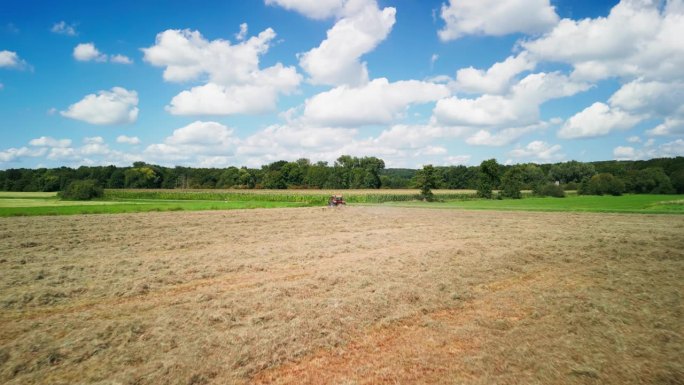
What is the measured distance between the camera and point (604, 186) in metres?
88.0

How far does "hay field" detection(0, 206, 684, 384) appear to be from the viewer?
19.2ft

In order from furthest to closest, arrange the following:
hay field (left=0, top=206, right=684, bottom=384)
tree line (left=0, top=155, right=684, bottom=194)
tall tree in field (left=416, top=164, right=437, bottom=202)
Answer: tree line (left=0, top=155, right=684, bottom=194) < tall tree in field (left=416, top=164, right=437, bottom=202) < hay field (left=0, top=206, right=684, bottom=384)

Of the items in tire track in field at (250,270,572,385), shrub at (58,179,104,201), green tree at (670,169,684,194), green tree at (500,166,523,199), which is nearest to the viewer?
tire track in field at (250,270,572,385)

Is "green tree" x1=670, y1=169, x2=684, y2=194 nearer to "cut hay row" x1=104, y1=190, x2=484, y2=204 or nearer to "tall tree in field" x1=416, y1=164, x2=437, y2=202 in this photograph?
"cut hay row" x1=104, y1=190, x2=484, y2=204

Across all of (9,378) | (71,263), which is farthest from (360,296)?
(71,263)

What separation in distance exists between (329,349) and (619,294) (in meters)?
8.10

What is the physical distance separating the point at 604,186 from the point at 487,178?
2966 centimetres

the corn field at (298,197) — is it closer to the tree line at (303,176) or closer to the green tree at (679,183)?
the tree line at (303,176)

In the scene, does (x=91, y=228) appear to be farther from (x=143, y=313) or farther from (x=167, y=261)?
(x=143, y=313)

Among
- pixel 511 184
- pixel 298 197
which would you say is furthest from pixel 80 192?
pixel 511 184

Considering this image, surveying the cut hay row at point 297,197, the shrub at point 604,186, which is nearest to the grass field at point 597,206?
the cut hay row at point 297,197

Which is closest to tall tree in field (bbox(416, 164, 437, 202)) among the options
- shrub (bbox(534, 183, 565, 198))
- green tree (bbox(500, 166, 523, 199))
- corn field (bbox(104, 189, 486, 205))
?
corn field (bbox(104, 189, 486, 205))

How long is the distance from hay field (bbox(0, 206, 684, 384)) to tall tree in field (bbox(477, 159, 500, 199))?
66.6m

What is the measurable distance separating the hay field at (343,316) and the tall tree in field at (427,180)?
189 feet
